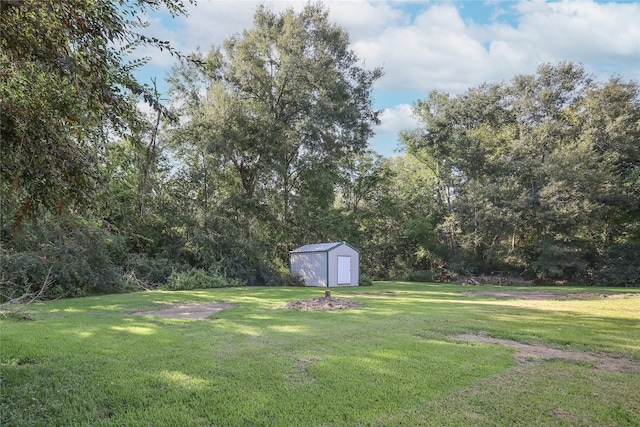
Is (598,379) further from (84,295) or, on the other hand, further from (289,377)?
(84,295)

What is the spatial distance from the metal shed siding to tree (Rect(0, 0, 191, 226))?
1666 cm

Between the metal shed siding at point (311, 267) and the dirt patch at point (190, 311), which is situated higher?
the metal shed siding at point (311, 267)

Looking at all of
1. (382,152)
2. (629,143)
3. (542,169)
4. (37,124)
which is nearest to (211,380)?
(37,124)

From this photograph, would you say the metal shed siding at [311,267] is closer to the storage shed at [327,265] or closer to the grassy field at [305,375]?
the storage shed at [327,265]

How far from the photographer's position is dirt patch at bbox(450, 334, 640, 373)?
4.46 m

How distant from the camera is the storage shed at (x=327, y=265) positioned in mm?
19672

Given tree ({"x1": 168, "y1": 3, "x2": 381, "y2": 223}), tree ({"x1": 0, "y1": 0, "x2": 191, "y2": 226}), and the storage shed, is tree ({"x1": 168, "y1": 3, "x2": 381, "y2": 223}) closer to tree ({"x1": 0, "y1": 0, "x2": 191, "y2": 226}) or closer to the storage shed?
the storage shed

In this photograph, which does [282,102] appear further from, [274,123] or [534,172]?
[534,172]

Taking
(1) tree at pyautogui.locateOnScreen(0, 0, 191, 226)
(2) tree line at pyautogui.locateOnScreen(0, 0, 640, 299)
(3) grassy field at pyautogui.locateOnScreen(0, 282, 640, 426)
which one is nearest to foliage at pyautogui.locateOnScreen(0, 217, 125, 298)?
(2) tree line at pyautogui.locateOnScreen(0, 0, 640, 299)

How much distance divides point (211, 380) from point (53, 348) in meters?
2.50

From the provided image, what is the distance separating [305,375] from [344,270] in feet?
54.7

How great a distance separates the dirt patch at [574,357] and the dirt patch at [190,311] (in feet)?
18.6

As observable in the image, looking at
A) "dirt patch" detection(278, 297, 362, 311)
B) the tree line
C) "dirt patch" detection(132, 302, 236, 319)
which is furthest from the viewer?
the tree line

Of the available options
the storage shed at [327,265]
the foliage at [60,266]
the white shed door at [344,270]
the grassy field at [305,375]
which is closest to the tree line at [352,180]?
the foliage at [60,266]
